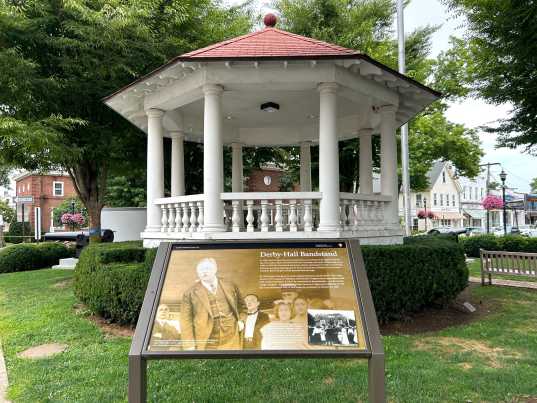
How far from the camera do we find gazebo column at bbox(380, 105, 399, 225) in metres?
8.58

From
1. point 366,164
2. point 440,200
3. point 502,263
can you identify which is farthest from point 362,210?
point 440,200

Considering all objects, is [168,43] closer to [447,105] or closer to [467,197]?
[447,105]

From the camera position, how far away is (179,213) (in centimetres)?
800

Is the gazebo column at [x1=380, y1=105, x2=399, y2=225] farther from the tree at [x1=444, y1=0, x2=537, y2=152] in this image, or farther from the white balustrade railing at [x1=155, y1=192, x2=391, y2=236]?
the tree at [x1=444, y1=0, x2=537, y2=152]

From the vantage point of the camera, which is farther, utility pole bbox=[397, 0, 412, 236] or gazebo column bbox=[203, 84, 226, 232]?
utility pole bbox=[397, 0, 412, 236]

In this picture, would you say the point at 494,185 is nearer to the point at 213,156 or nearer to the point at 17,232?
the point at 17,232

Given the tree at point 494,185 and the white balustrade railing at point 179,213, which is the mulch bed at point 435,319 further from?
the tree at point 494,185

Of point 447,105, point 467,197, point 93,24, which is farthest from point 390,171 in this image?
point 467,197

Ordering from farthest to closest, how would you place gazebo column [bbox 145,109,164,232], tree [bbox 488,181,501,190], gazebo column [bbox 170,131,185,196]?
1. tree [bbox 488,181,501,190]
2. gazebo column [bbox 170,131,185,196]
3. gazebo column [bbox 145,109,164,232]

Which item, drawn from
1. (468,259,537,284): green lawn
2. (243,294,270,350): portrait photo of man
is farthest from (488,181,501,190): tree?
(243,294,270,350): portrait photo of man

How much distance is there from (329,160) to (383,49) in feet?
37.9

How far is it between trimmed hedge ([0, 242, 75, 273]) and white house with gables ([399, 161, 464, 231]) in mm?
44438

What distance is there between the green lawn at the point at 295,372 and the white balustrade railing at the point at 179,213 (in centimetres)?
227

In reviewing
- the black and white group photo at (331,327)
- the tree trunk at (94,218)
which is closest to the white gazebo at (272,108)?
the black and white group photo at (331,327)
